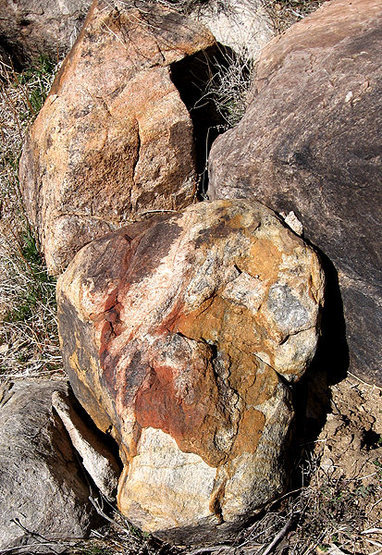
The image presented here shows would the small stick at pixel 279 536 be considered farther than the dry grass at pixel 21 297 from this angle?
No

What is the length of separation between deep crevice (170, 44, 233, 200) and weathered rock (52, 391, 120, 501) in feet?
4.80

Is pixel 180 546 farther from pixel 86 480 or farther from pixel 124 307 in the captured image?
pixel 124 307

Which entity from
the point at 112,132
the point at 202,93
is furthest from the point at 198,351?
the point at 202,93

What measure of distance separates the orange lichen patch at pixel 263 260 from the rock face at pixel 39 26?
250 cm

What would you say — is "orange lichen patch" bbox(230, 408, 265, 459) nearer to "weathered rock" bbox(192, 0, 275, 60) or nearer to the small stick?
the small stick

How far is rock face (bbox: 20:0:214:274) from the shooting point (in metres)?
3.11

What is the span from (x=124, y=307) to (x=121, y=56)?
1.56m

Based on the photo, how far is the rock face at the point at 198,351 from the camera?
2219 mm

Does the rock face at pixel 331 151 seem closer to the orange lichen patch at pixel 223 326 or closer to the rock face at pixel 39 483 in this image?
the orange lichen patch at pixel 223 326

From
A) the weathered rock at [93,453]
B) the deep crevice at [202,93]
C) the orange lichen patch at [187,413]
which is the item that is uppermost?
the deep crevice at [202,93]

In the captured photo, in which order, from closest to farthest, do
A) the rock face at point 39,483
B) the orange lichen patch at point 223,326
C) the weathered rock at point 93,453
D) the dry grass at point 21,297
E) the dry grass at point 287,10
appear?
the orange lichen patch at point 223,326 → the rock face at point 39,483 → the weathered rock at point 93,453 → the dry grass at point 21,297 → the dry grass at point 287,10

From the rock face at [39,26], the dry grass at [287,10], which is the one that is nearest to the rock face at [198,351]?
the dry grass at [287,10]

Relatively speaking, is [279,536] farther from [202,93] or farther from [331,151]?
[202,93]

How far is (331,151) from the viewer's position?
243 centimetres
